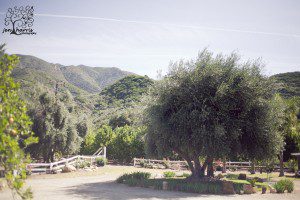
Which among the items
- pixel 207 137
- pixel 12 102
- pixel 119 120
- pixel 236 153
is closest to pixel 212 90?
pixel 207 137

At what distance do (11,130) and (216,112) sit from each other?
17065 millimetres

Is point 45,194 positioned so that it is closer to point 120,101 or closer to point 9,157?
point 9,157

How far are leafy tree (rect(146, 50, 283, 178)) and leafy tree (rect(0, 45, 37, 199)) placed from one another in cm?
1556

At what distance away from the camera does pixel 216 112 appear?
20812 millimetres

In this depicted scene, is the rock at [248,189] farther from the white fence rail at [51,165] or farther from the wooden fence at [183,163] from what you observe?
the wooden fence at [183,163]

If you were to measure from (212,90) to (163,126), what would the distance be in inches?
189

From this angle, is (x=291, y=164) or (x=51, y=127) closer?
(x=51, y=127)

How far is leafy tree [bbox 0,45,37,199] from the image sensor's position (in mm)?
5383

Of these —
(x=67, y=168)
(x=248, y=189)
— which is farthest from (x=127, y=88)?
Result: (x=248, y=189)

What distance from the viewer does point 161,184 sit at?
20.1 metres

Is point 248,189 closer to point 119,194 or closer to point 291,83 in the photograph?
point 119,194

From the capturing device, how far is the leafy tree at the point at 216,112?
67.2 feet

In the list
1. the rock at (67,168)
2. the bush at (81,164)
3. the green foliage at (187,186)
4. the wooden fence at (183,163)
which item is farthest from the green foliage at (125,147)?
the green foliage at (187,186)

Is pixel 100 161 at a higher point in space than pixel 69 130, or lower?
lower
